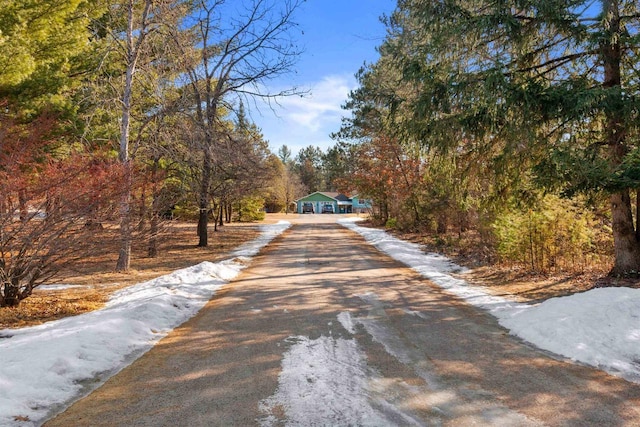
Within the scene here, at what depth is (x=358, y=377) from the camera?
367 cm

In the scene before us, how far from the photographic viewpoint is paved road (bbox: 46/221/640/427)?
301 centimetres

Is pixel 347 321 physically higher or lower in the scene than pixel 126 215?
lower

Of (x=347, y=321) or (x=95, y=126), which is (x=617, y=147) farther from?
(x=95, y=126)

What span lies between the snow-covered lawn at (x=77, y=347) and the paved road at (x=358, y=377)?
0.24 metres

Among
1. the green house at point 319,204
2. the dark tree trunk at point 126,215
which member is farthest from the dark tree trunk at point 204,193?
the green house at point 319,204

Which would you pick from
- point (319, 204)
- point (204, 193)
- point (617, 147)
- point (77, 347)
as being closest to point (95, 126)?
point (204, 193)

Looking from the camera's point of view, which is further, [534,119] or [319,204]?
[319,204]

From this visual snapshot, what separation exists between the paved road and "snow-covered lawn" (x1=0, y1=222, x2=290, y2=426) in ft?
0.79

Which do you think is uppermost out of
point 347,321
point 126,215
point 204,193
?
point 204,193

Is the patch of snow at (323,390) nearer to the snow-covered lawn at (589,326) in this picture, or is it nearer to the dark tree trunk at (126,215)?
the snow-covered lawn at (589,326)

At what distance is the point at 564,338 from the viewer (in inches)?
179

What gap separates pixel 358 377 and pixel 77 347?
9.82 feet

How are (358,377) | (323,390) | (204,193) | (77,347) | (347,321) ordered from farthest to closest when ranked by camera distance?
(204,193), (347,321), (77,347), (358,377), (323,390)

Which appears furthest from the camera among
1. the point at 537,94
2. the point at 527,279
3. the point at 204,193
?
the point at 204,193
